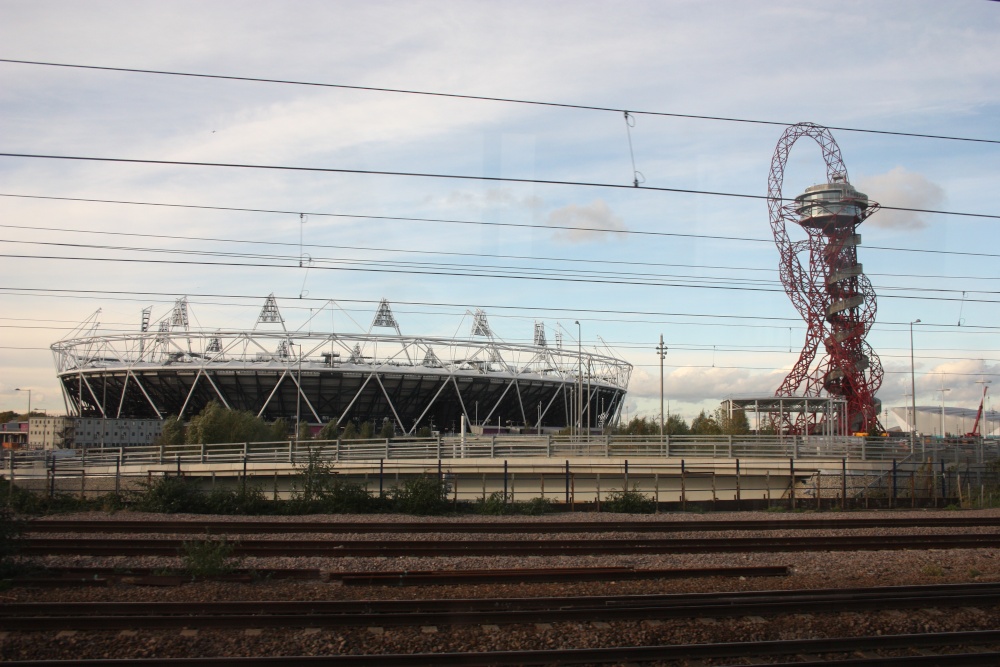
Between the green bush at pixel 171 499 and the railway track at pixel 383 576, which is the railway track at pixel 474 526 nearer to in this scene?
the green bush at pixel 171 499

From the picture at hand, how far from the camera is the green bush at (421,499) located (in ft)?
64.3

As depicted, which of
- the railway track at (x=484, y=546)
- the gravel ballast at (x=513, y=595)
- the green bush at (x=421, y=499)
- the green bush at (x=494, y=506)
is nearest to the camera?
the gravel ballast at (x=513, y=595)

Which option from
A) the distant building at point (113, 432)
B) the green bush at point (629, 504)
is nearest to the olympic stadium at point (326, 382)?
the distant building at point (113, 432)

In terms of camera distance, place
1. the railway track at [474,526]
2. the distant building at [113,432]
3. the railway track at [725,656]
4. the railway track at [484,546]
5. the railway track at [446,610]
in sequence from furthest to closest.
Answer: the distant building at [113,432], the railway track at [474,526], the railway track at [484,546], the railway track at [446,610], the railway track at [725,656]

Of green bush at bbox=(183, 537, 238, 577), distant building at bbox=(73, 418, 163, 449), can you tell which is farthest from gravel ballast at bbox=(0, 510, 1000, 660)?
distant building at bbox=(73, 418, 163, 449)

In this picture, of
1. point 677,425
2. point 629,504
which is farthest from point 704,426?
point 629,504

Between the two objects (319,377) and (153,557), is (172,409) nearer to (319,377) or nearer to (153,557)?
(319,377)

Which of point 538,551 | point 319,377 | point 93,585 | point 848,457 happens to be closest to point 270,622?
point 93,585

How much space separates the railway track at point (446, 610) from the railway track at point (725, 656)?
1.10 metres

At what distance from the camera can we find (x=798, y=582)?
10.7 m

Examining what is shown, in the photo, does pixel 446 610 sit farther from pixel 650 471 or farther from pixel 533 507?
pixel 650 471

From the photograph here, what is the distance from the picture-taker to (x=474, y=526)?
16391mm

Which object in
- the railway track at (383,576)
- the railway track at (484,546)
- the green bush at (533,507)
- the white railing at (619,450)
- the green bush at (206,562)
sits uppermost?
the white railing at (619,450)

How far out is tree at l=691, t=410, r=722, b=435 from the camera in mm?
48500
